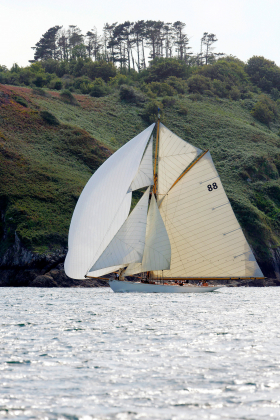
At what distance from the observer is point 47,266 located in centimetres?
6041

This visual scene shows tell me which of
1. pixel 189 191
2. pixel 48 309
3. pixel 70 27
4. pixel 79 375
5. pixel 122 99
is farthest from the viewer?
pixel 70 27

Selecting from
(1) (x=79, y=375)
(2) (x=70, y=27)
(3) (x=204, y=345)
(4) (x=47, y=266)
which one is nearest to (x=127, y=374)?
(1) (x=79, y=375)

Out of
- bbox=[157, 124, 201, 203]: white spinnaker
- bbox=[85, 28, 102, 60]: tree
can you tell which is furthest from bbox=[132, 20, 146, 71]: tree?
bbox=[157, 124, 201, 203]: white spinnaker

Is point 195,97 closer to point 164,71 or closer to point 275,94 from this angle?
point 164,71

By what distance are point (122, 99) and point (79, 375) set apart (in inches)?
4461

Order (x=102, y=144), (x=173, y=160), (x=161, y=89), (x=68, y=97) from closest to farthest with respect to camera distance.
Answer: (x=173, y=160) < (x=102, y=144) < (x=68, y=97) < (x=161, y=89)

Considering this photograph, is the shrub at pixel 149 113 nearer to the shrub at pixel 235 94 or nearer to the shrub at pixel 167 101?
the shrub at pixel 167 101

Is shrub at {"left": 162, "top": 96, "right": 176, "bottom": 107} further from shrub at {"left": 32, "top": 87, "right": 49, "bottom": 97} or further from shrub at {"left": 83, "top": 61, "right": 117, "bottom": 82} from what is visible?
shrub at {"left": 32, "top": 87, "right": 49, "bottom": 97}

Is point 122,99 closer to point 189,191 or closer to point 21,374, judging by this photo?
point 189,191

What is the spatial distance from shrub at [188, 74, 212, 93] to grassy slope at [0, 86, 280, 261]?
6.13 metres

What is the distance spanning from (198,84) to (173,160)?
9919 centimetres

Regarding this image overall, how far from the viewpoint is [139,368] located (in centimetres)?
1306

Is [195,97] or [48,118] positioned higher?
[195,97]

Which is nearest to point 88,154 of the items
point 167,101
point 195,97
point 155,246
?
point 167,101
